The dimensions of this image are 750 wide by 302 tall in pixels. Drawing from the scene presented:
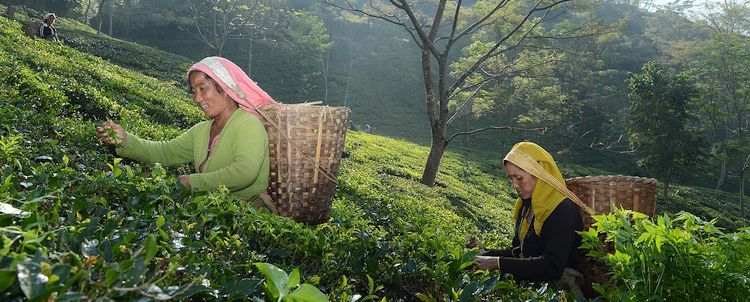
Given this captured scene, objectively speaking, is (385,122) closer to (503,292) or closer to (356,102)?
(356,102)

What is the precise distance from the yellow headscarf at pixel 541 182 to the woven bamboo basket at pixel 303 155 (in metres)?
1.10

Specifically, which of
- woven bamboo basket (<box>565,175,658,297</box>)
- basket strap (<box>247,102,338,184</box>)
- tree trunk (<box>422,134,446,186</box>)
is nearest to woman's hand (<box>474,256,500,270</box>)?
woven bamboo basket (<box>565,175,658,297</box>)

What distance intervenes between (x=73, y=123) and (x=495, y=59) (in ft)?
81.8

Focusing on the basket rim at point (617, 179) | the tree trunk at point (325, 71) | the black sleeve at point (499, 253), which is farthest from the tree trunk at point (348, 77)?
the basket rim at point (617, 179)

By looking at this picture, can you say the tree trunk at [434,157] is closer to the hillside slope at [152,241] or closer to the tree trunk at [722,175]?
the hillside slope at [152,241]

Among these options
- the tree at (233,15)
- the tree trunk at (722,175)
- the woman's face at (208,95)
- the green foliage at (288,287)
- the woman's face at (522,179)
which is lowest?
the tree trunk at (722,175)

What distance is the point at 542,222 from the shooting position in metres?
3.22

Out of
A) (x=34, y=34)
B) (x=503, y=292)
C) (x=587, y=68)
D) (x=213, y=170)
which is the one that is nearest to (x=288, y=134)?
(x=213, y=170)

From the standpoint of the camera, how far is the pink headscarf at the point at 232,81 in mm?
2980

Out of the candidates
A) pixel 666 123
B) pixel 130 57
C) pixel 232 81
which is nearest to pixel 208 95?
pixel 232 81

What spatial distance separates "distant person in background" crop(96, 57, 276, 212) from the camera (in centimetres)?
290

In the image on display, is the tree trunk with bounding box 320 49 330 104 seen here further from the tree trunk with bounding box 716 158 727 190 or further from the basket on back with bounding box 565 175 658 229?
the basket on back with bounding box 565 175 658 229

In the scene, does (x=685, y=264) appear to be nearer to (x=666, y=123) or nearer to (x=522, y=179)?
(x=522, y=179)

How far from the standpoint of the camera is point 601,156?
119 feet
